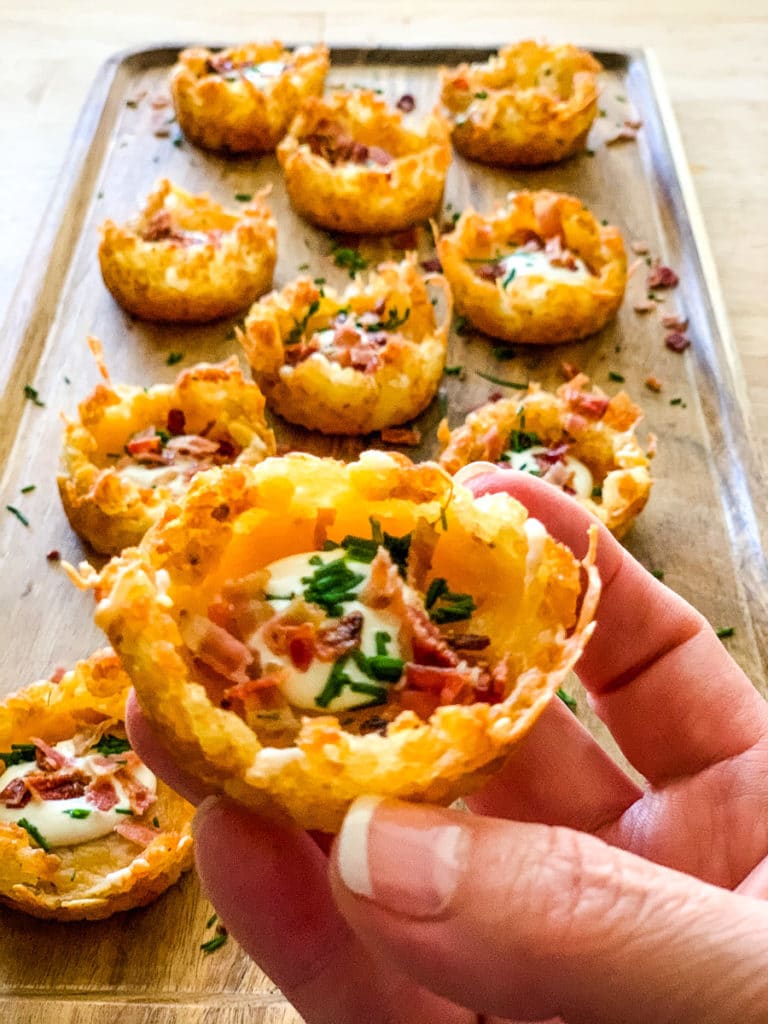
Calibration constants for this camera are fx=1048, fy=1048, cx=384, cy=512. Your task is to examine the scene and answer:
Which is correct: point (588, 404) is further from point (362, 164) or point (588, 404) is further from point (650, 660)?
point (362, 164)

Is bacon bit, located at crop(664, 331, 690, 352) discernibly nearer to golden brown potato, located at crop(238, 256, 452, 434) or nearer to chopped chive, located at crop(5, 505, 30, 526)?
golden brown potato, located at crop(238, 256, 452, 434)

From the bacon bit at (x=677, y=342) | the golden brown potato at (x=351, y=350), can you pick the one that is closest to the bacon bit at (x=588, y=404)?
the golden brown potato at (x=351, y=350)

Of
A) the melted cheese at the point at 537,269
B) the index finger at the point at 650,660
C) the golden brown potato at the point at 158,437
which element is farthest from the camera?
the melted cheese at the point at 537,269

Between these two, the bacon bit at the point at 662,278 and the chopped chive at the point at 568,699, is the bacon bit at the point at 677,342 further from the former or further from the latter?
the chopped chive at the point at 568,699

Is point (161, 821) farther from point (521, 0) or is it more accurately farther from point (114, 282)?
point (521, 0)

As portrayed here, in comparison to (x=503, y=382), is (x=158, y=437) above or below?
above

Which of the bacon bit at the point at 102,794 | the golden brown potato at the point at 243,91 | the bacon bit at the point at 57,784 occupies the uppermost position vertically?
the golden brown potato at the point at 243,91

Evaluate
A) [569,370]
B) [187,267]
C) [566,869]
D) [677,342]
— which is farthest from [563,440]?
[566,869]
